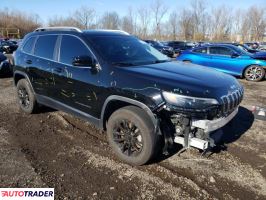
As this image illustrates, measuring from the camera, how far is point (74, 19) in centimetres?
6812

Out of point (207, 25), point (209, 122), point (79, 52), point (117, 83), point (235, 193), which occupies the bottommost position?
point (235, 193)

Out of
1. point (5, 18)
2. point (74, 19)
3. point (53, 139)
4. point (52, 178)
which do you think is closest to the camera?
point (52, 178)

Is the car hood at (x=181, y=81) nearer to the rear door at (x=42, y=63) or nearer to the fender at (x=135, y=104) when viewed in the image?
the fender at (x=135, y=104)

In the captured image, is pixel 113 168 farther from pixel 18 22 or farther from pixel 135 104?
pixel 18 22

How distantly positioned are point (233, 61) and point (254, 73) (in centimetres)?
99

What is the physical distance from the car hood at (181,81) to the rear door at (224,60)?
823 centimetres

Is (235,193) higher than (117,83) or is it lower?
lower

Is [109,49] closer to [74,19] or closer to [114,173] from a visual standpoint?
[114,173]

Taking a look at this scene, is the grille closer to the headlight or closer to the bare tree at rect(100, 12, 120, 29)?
the headlight

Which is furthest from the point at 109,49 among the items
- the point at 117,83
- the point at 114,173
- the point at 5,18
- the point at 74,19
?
the point at 5,18

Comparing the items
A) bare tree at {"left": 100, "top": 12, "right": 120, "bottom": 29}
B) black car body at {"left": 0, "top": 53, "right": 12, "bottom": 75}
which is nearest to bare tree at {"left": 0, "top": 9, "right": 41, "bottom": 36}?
bare tree at {"left": 100, "top": 12, "right": 120, "bottom": 29}

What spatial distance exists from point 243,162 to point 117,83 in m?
2.22

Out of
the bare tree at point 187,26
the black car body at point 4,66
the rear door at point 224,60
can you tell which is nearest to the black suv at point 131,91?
the black car body at point 4,66

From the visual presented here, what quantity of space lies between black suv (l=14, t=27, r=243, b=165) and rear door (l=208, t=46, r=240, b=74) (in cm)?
767
